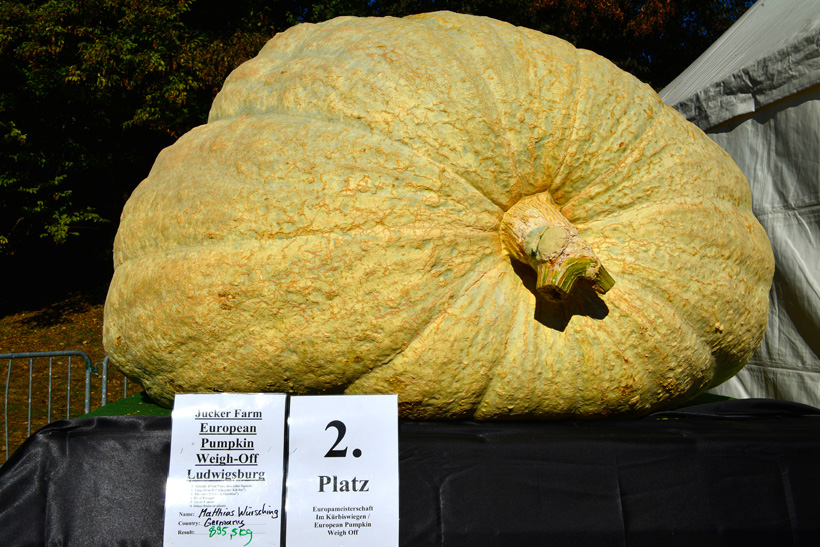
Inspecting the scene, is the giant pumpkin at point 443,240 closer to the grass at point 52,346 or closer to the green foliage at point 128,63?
the grass at point 52,346

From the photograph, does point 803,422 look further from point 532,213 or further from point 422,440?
point 422,440

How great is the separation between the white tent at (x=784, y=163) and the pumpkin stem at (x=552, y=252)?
1.58 m

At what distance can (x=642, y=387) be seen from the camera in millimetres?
1781

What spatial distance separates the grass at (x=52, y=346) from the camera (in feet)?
21.2

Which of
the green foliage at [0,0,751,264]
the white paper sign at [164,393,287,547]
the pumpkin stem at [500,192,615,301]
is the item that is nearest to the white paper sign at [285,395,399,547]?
the white paper sign at [164,393,287,547]

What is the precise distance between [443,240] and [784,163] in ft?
6.70

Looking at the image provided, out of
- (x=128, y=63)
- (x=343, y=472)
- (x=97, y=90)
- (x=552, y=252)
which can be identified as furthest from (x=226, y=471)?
(x=97, y=90)

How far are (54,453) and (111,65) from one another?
701 cm

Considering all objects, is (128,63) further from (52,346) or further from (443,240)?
(443,240)

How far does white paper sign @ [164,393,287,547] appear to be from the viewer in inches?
56.7

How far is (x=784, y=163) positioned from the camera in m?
2.71

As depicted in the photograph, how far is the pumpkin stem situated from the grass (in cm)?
545

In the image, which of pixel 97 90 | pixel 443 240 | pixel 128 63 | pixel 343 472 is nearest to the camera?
pixel 343 472

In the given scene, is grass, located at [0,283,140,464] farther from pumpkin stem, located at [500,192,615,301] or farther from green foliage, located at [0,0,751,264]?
pumpkin stem, located at [500,192,615,301]
